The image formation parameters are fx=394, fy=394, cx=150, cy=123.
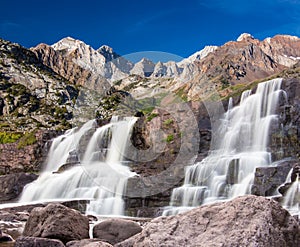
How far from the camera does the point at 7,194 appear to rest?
37562mm

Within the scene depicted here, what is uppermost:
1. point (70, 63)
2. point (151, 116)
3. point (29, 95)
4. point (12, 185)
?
point (70, 63)

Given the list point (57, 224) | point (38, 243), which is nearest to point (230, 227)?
point (38, 243)

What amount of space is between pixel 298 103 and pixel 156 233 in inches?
1177

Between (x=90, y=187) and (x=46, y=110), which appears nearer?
(x=90, y=187)

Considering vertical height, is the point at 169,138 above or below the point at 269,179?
above

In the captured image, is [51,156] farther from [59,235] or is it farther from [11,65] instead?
[11,65]

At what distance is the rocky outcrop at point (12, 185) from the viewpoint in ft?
122

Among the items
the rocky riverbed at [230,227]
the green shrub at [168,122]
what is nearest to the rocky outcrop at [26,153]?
the green shrub at [168,122]

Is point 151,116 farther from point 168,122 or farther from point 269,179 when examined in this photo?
point 269,179

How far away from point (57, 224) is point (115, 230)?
2281 millimetres

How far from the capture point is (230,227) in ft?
21.4

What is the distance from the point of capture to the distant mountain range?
7530 centimetres

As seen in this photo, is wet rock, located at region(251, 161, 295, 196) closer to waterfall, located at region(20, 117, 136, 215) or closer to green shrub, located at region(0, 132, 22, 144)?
waterfall, located at region(20, 117, 136, 215)

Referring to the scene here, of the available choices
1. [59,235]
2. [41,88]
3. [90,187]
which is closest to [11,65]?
[41,88]
